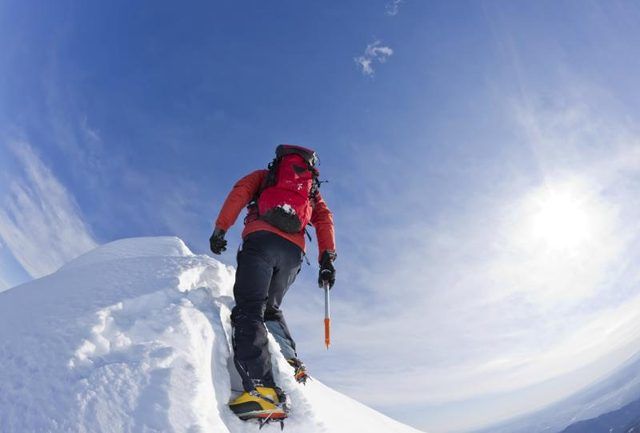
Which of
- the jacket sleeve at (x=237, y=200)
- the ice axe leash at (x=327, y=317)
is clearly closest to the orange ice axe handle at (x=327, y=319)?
the ice axe leash at (x=327, y=317)

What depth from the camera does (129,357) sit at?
10.3 feet

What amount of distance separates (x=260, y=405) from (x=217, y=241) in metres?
2.24

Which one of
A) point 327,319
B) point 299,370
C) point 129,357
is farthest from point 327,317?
point 129,357

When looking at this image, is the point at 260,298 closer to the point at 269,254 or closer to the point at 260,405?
the point at 269,254

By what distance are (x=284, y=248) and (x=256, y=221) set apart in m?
0.53

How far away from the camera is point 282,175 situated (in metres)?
5.41

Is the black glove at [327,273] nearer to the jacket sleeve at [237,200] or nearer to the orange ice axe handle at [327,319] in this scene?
the orange ice axe handle at [327,319]

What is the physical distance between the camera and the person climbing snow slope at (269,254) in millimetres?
3635

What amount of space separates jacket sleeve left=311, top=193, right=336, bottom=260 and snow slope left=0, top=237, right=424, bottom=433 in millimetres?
1617

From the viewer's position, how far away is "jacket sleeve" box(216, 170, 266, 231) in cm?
505

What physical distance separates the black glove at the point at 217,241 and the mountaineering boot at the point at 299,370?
1677mm

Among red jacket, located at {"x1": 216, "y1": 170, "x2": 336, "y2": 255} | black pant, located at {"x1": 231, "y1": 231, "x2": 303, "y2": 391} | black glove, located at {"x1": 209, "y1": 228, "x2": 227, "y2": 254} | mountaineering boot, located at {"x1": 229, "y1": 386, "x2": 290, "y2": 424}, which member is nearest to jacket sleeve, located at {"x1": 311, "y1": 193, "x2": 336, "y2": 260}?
red jacket, located at {"x1": 216, "y1": 170, "x2": 336, "y2": 255}

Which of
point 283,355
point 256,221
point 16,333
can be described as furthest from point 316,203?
point 16,333

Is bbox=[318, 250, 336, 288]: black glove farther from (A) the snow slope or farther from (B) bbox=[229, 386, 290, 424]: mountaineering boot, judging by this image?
(B) bbox=[229, 386, 290, 424]: mountaineering boot
